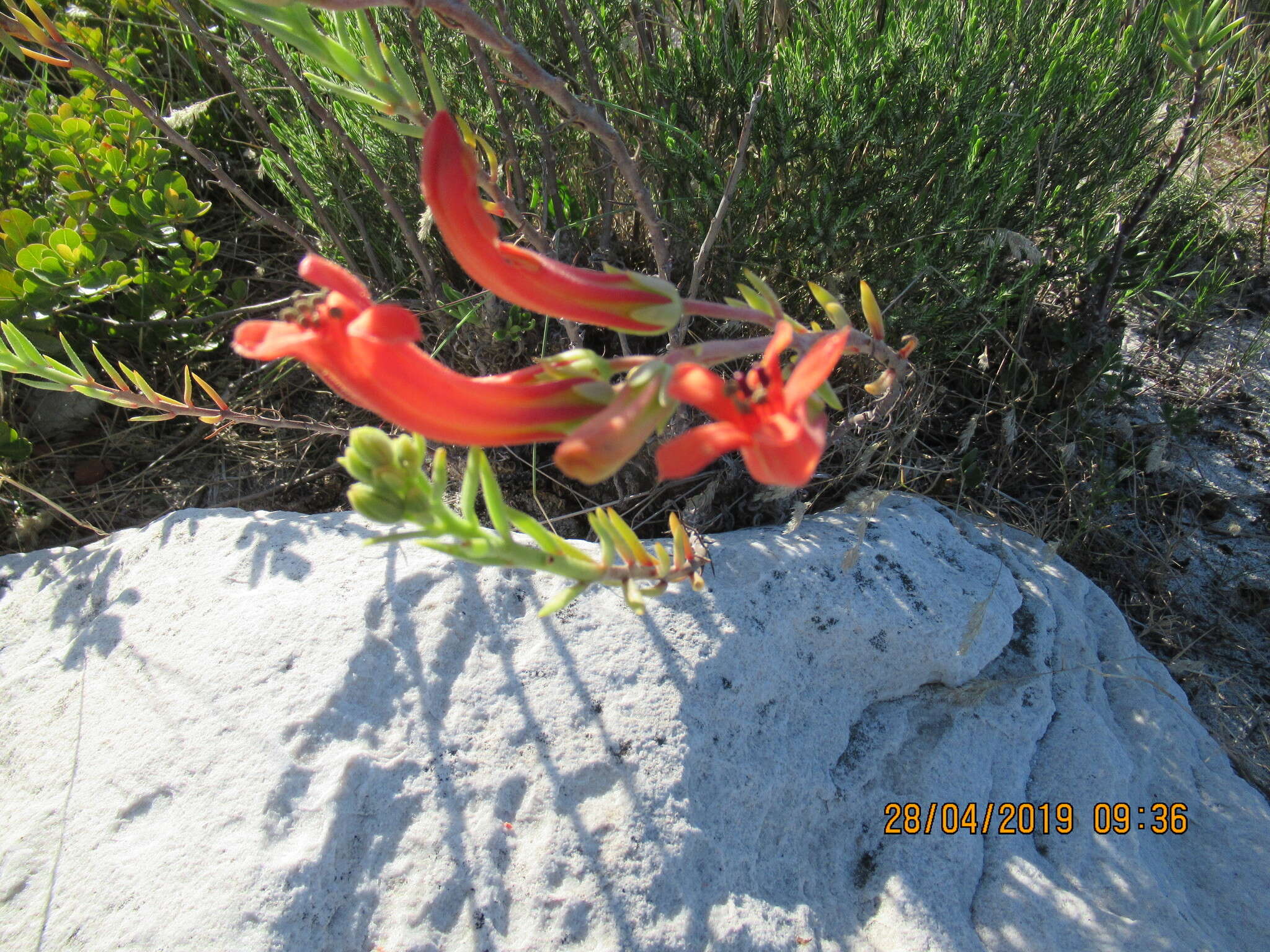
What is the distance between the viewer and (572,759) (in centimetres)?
171

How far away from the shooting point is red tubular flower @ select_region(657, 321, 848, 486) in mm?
861

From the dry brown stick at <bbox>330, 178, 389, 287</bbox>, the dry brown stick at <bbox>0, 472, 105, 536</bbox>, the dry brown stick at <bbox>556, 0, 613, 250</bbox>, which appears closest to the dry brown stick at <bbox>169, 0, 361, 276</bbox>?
the dry brown stick at <bbox>330, 178, 389, 287</bbox>

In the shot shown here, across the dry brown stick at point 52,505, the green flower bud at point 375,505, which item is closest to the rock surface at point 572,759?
the dry brown stick at point 52,505

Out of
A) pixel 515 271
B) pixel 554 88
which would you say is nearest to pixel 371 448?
pixel 515 271

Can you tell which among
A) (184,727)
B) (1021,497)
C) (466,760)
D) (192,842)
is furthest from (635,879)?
(1021,497)

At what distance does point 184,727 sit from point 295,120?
229 centimetres

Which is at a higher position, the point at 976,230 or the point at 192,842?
the point at 976,230

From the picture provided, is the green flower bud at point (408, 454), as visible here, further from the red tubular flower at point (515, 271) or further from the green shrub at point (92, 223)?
the green shrub at point (92, 223)

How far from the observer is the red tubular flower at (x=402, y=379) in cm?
88

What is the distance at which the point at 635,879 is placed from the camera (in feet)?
5.17

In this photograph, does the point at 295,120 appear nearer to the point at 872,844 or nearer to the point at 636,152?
the point at 636,152
